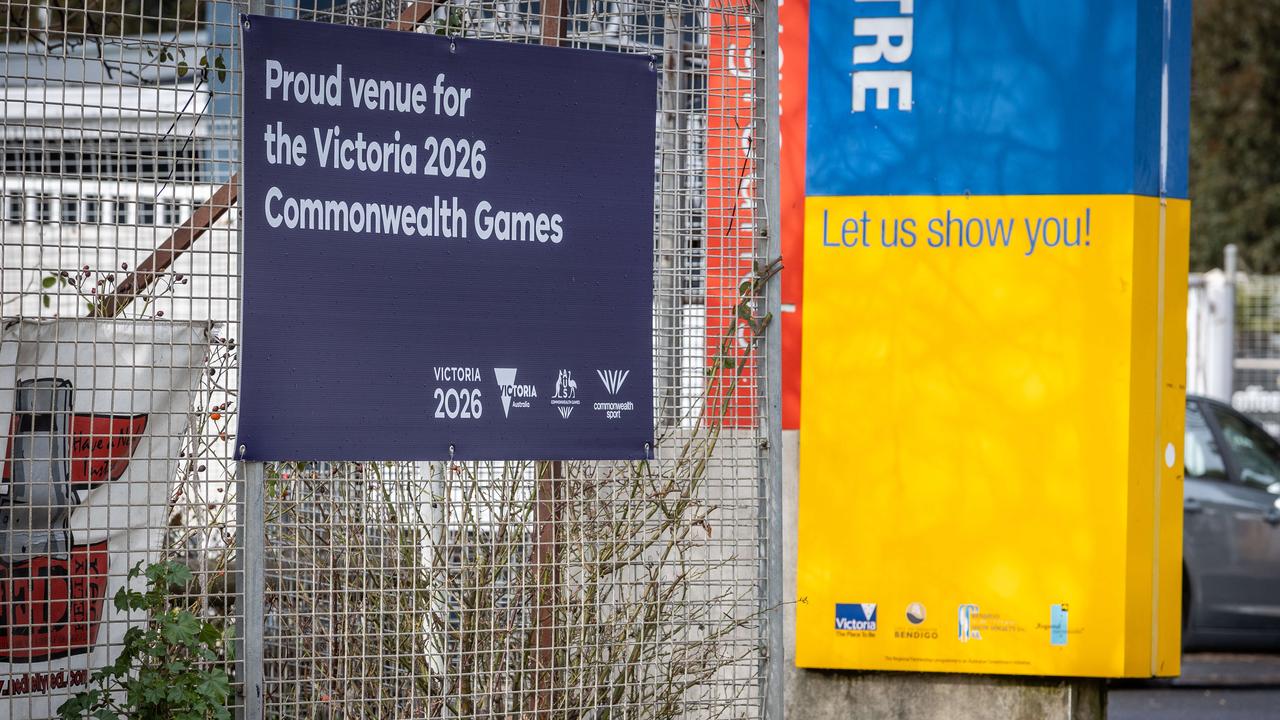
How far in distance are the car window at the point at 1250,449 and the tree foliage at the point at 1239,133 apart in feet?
75.3

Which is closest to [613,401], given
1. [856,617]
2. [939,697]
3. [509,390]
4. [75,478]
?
[509,390]

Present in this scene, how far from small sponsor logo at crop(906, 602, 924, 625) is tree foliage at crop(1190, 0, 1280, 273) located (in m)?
28.6

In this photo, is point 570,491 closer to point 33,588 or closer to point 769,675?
point 769,675

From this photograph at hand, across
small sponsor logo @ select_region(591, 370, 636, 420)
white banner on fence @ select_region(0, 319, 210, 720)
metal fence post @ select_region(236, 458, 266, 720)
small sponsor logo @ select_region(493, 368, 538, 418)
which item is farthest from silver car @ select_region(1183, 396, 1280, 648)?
white banner on fence @ select_region(0, 319, 210, 720)

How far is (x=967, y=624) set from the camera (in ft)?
17.6

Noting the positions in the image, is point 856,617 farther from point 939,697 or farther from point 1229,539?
point 1229,539

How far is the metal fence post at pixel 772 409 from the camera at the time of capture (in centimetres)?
447

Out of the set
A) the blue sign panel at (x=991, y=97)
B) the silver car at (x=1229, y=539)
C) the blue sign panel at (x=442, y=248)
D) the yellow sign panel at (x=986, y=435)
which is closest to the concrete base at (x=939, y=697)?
the yellow sign panel at (x=986, y=435)

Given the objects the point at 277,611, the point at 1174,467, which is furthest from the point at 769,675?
the point at 1174,467

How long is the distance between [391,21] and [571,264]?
1172mm

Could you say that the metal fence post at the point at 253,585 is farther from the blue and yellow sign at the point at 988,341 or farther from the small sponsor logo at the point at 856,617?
the small sponsor logo at the point at 856,617

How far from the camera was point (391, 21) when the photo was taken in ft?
15.6

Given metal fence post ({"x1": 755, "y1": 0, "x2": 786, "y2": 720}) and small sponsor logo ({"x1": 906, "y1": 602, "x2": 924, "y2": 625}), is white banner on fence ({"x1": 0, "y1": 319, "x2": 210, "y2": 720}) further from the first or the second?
small sponsor logo ({"x1": 906, "y1": 602, "x2": 924, "y2": 625})

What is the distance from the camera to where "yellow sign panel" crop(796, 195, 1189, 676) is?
17.5 feet
